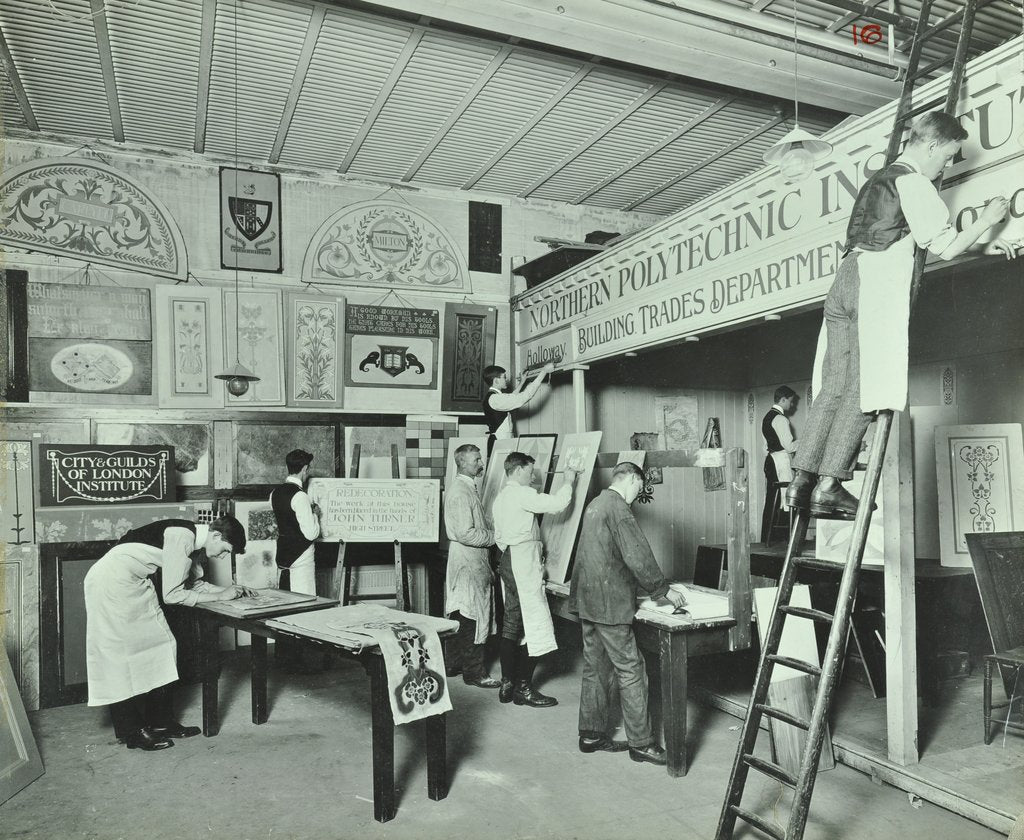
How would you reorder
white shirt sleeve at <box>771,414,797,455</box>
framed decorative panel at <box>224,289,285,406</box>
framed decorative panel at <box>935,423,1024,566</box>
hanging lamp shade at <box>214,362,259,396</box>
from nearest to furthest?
framed decorative panel at <box>935,423,1024,566</box> → hanging lamp shade at <box>214,362,259,396</box> → framed decorative panel at <box>224,289,285,406</box> → white shirt sleeve at <box>771,414,797,455</box>

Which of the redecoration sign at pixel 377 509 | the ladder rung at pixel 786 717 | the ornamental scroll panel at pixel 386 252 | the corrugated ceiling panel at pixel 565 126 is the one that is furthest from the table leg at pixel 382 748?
the ornamental scroll panel at pixel 386 252

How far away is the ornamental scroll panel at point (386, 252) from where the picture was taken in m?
8.11

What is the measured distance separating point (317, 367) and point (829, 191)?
17.1ft

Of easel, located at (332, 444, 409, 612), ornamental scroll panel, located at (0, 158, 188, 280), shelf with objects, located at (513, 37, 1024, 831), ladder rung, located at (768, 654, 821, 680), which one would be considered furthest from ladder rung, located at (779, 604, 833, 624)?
ornamental scroll panel, located at (0, 158, 188, 280)

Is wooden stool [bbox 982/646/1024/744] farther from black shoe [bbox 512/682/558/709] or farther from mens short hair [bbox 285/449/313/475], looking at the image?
mens short hair [bbox 285/449/313/475]

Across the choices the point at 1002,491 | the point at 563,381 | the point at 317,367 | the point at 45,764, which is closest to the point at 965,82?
the point at 1002,491

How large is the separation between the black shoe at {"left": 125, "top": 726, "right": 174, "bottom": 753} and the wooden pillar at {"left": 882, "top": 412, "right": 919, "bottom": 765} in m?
4.56

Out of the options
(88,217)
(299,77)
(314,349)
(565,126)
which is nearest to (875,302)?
(565,126)

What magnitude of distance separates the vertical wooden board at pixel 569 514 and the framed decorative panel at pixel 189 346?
347 cm

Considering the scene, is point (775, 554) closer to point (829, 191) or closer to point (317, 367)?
point (829, 191)

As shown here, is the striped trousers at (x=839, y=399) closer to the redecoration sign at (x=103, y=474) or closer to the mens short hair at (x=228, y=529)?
the mens short hair at (x=228, y=529)

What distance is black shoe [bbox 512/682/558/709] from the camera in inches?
236

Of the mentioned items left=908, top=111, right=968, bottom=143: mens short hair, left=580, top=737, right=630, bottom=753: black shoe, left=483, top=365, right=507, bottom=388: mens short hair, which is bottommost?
left=580, top=737, right=630, bottom=753: black shoe

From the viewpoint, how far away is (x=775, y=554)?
6820 millimetres
